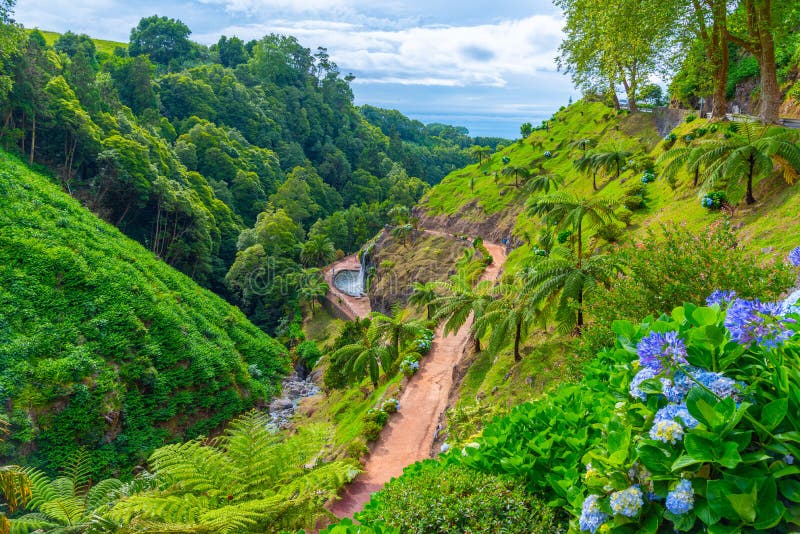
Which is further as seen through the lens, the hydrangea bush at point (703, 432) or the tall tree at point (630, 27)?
the tall tree at point (630, 27)

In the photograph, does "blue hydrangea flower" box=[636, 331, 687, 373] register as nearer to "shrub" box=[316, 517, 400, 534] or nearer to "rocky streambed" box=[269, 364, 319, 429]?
"shrub" box=[316, 517, 400, 534]

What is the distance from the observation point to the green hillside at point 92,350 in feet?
62.4

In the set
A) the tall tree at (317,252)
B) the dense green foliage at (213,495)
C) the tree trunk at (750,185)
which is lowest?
the tall tree at (317,252)

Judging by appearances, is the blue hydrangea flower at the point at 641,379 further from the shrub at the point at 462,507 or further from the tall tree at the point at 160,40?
the tall tree at the point at 160,40

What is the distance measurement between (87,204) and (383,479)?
120 feet

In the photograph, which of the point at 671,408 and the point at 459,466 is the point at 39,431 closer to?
the point at 459,466

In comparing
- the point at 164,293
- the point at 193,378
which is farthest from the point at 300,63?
the point at 193,378

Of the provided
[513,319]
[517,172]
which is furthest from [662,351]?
[517,172]

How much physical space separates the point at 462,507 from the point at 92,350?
2418 cm

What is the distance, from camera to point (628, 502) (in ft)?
7.50

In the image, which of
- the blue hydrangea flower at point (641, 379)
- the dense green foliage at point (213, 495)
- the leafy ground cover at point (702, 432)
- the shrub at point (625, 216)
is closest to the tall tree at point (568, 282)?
the dense green foliage at point (213, 495)

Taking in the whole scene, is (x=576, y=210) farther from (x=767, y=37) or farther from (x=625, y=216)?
(x=767, y=37)

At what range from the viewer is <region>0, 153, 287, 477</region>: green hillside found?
19016 mm

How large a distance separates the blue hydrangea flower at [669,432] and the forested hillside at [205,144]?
126 feet
